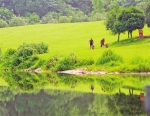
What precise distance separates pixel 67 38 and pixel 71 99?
5789 centimetres

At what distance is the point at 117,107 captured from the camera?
2423cm

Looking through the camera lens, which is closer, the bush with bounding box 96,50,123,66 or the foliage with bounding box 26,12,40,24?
the bush with bounding box 96,50,123,66

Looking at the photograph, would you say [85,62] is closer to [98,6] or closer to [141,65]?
[141,65]

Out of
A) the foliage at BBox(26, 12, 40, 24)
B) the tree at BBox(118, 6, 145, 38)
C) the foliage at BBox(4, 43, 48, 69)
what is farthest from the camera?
the foliage at BBox(26, 12, 40, 24)

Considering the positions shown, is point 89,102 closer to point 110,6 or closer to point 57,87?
point 57,87

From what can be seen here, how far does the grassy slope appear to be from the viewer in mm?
63250

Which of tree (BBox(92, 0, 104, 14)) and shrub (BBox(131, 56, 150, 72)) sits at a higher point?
tree (BBox(92, 0, 104, 14))

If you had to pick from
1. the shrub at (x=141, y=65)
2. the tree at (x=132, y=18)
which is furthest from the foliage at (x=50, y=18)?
the shrub at (x=141, y=65)

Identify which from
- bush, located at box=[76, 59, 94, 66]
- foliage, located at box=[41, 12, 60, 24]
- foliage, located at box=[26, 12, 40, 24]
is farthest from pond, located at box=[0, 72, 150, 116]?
foliage, located at box=[26, 12, 40, 24]

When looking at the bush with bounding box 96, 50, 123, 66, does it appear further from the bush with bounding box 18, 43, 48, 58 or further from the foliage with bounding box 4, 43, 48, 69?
the bush with bounding box 18, 43, 48, 58

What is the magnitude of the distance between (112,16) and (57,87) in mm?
32182

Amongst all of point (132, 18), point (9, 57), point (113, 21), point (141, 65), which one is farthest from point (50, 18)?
point (141, 65)

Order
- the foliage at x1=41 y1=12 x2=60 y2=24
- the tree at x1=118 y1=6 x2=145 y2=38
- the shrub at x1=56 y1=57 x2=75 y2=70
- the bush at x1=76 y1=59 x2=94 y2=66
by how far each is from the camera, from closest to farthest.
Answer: the bush at x1=76 y1=59 x2=94 y2=66 < the shrub at x1=56 y1=57 x2=75 y2=70 < the tree at x1=118 y1=6 x2=145 y2=38 < the foliage at x1=41 y1=12 x2=60 y2=24

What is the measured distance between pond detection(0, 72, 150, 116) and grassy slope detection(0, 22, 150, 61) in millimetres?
20660
